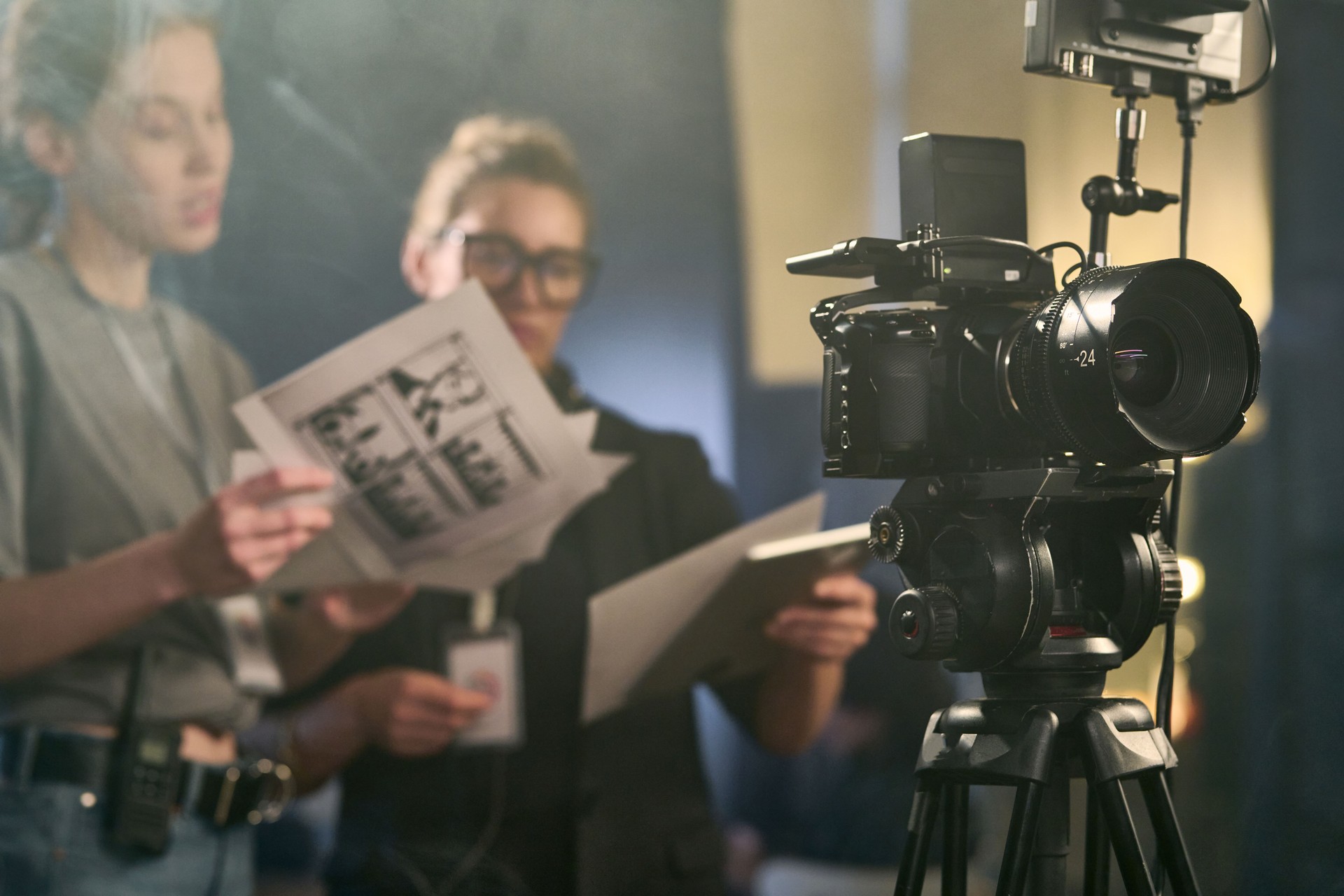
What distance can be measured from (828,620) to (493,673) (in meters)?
0.40

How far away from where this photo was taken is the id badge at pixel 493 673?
4.19 ft

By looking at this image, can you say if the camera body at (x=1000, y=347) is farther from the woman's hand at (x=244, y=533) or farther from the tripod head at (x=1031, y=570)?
the woman's hand at (x=244, y=533)

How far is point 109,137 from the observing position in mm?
1116

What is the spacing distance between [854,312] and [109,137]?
0.80 metres

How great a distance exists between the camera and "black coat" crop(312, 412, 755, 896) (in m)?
1.25

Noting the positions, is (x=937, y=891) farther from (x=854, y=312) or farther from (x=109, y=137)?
(x=109, y=137)

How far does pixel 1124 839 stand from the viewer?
71 centimetres

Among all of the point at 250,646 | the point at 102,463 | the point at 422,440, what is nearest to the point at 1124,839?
the point at 422,440

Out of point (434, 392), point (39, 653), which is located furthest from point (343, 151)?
point (39, 653)

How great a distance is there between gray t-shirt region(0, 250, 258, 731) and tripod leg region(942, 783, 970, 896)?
28.9 inches

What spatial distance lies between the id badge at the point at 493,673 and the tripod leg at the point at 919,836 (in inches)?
24.2

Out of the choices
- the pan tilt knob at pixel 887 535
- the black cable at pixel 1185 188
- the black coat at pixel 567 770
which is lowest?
the black coat at pixel 567 770

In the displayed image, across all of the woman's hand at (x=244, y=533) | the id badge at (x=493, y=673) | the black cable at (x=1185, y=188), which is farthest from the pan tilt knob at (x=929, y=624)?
the id badge at (x=493, y=673)

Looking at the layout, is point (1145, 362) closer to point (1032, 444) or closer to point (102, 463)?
point (1032, 444)
